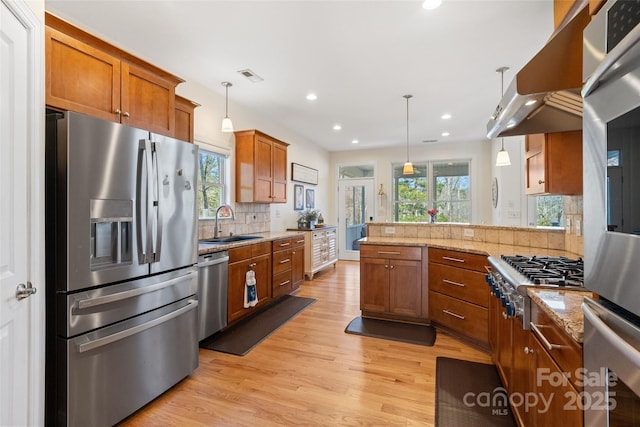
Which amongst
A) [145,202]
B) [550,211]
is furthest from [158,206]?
[550,211]

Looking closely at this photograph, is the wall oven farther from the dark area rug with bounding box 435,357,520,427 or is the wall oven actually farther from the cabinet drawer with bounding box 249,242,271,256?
the cabinet drawer with bounding box 249,242,271,256

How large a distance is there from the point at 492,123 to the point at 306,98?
262 centimetres

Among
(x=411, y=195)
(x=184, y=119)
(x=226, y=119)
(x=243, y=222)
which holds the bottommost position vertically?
(x=243, y=222)

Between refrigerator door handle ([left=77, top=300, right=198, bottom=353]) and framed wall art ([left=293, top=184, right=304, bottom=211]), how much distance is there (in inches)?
154

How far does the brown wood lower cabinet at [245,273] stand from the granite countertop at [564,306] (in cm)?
256

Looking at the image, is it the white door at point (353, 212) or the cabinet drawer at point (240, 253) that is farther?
the white door at point (353, 212)

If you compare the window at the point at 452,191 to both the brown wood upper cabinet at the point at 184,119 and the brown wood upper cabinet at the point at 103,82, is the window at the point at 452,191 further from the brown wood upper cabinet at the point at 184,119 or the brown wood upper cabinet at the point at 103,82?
the brown wood upper cabinet at the point at 103,82

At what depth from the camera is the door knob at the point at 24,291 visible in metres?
1.27

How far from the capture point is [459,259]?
2.82m

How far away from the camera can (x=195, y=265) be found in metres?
2.35

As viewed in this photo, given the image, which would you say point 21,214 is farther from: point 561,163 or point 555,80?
point 561,163

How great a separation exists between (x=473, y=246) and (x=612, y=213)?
2.24 metres

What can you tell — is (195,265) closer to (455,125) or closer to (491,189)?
(455,125)

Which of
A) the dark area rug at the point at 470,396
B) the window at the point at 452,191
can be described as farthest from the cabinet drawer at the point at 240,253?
the window at the point at 452,191
